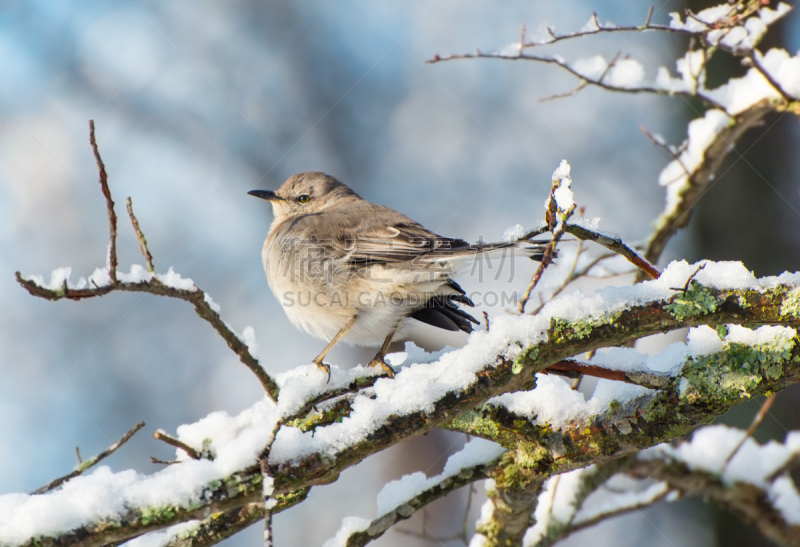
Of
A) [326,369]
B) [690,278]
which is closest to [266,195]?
[326,369]

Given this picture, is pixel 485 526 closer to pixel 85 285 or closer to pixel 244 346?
pixel 244 346

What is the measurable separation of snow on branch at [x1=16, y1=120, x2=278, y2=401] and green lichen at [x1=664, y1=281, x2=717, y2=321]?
5.06 ft

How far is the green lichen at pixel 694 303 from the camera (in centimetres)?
182

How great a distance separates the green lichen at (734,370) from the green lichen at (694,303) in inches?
11.1

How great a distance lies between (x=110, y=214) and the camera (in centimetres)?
196

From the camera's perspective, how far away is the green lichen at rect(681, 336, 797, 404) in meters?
1.92

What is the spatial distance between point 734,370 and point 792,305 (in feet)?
1.00

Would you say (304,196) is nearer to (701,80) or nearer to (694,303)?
(701,80)

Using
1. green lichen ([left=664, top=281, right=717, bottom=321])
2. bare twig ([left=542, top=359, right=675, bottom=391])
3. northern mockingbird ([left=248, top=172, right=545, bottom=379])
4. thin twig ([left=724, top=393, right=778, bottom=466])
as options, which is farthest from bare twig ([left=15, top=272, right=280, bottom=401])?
thin twig ([left=724, top=393, right=778, bottom=466])

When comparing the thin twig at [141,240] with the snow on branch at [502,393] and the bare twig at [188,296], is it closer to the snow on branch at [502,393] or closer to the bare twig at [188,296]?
the bare twig at [188,296]

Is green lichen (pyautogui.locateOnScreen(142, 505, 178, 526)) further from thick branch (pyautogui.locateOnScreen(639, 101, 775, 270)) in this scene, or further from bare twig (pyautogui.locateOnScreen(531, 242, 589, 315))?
thick branch (pyautogui.locateOnScreen(639, 101, 775, 270))

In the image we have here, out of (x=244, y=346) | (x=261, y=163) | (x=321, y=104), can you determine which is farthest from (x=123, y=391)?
(x=244, y=346)

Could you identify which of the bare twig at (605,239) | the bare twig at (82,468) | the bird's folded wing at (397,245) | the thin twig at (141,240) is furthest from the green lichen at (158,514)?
the bird's folded wing at (397,245)

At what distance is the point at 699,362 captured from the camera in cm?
205
